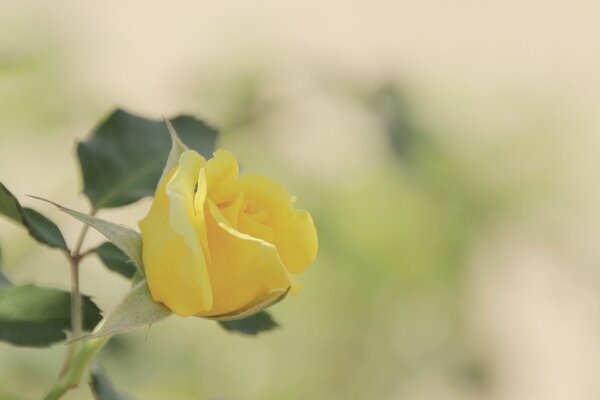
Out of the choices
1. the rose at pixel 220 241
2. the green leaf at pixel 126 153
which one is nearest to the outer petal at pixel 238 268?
the rose at pixel 220 241

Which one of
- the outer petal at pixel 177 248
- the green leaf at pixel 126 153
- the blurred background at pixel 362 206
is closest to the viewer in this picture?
the outer petal at pixel 177 248

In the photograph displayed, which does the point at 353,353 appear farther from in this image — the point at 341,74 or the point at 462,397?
the point at 341,74

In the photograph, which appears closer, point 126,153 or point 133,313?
point 133,313

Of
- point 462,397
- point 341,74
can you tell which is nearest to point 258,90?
point 341,74

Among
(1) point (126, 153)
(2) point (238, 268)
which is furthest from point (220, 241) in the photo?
(1) point (126, 153)

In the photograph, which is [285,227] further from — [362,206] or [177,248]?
[362,206]

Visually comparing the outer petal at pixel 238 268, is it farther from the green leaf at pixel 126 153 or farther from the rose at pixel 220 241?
the green leaf at pixel 126 153
